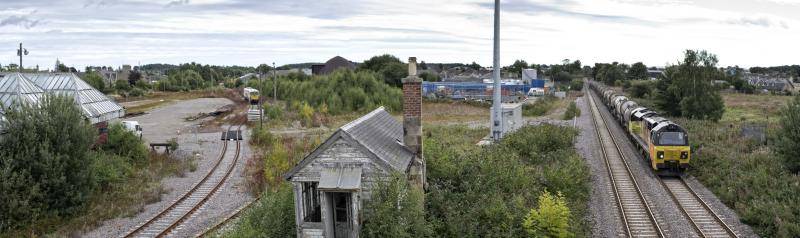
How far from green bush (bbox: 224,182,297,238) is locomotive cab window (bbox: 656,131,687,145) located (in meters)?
16.3

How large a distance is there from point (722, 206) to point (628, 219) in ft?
12.3

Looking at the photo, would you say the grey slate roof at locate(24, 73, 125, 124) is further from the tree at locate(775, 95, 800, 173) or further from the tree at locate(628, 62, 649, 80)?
the tree at locate(628, 62, 649, 80)

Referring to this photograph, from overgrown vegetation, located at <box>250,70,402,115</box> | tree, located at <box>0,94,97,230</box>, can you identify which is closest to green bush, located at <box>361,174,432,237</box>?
tree, located at <box>0,94,97,230</box>

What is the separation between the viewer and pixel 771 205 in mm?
16516

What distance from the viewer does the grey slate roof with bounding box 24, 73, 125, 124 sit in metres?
25.9

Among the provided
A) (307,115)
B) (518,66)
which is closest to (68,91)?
(307,115)

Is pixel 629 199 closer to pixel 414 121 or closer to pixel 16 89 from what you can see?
pixel 414 121

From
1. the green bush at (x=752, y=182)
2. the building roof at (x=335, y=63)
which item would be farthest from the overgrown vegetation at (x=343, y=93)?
the building roof at (x=335, y=63)

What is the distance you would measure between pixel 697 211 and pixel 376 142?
11456 mm

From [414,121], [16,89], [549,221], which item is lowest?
[549,221]

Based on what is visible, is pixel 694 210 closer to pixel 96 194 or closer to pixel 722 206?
pixel 722 206

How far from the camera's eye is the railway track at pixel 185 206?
16781 millimetres

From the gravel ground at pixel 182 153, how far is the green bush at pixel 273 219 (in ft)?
18.3

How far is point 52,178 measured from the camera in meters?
17.7
